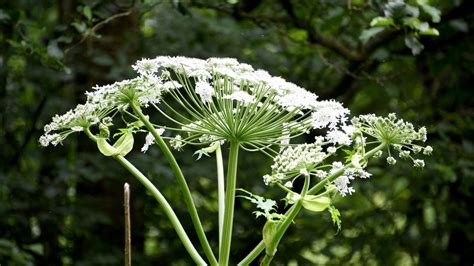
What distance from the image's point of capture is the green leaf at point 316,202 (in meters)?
1.03

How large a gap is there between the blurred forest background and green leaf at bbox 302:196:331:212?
169 cm

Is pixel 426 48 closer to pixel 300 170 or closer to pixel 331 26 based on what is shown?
pixel 331 26

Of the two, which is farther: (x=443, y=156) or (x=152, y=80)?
(x=443, y=156)

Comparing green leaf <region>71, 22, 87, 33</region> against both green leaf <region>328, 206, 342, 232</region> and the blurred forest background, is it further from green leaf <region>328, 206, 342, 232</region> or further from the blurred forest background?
green leaf <region>328, 206, 342, 232</region>

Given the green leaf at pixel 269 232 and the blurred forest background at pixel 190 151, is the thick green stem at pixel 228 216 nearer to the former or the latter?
the green leaf at pixel 269 232

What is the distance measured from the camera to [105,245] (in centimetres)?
301

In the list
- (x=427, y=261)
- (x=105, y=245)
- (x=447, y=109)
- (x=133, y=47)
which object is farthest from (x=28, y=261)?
A: (x=447, y=109)

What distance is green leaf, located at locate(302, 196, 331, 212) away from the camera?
1.03m

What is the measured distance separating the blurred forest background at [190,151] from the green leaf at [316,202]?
5.53ft

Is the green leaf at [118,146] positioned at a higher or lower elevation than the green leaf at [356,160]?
lower

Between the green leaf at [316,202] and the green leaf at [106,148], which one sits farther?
the green leaf at [106,148]

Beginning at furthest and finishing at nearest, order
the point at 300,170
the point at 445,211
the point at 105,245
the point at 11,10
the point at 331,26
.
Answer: the point at 445,211, the point at 105,245, the point at 331,26, the point at 11,10, the point at 300,170

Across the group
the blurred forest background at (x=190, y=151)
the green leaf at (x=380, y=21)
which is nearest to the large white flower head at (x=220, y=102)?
the green leaf at (x=380, y=21)

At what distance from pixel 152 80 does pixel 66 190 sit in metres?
2.05
